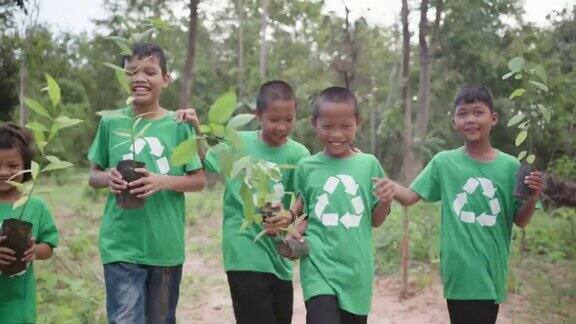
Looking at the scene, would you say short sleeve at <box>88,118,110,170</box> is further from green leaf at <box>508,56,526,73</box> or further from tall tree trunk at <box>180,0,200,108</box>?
tall tree trunk at <box>180,0,200,108</box>

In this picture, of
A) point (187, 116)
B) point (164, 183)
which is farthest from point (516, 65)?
point (164, 183)

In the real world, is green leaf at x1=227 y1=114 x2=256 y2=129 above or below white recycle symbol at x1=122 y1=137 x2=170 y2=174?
above

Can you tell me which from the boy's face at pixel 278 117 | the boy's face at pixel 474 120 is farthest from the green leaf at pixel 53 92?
the boy's face at pixel 474 120

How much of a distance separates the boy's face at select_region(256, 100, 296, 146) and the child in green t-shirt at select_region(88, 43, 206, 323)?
15.3 inches

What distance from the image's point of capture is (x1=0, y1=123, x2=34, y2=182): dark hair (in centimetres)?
244

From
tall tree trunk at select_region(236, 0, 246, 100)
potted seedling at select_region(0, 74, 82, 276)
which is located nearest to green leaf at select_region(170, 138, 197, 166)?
potted seedling at select_region(0, 74, 82, 276)

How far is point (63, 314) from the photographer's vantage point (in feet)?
12.9

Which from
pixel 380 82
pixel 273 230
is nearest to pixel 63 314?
pixel 273 230

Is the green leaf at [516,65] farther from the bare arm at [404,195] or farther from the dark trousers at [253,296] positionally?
the dark trousers at [253,296]

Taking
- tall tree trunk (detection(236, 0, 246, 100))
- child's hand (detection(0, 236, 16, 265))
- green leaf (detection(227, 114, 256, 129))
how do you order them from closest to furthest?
green leaf (detection(227, 114, 256, 129)), child's hand (detection(0, 236, 16, 265)), tall tree trunk (detection(236, 0, 246, 100))

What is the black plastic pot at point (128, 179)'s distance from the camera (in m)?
2.57

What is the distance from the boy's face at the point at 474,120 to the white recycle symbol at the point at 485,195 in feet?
0.73

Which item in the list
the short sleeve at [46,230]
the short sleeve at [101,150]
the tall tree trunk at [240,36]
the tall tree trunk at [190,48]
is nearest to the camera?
the short sleeve at [46,230]

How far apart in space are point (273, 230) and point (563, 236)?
20.4ft
